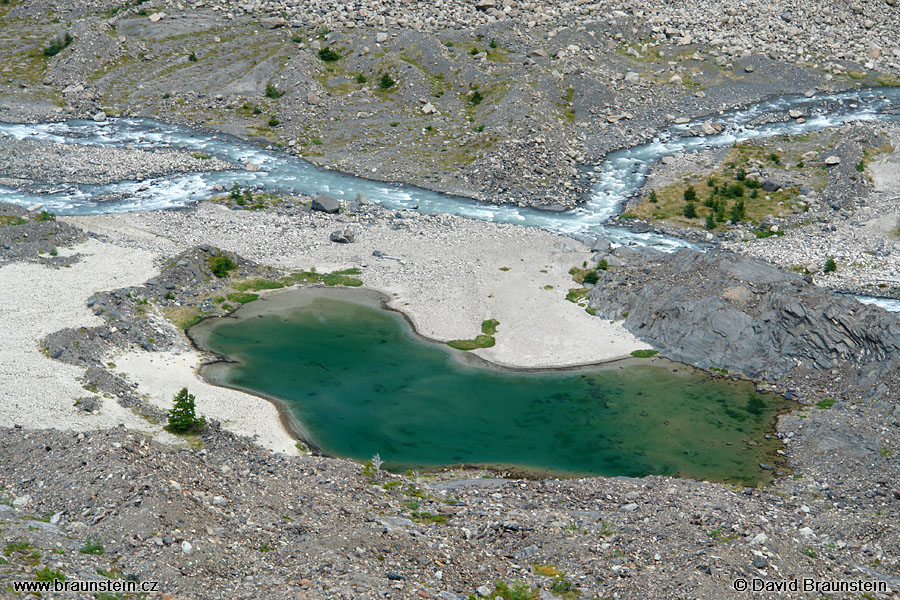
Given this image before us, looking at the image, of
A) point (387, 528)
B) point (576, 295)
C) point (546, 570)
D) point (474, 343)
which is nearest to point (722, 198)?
point (576, 295)

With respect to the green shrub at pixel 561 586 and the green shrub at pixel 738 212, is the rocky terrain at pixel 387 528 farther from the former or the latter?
the green shrub at pixel 738 212

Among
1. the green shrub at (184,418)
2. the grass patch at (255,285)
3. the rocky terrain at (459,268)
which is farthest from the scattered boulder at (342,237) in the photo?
the green shrub at (184,418)

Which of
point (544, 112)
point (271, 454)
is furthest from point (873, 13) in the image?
point (271, 454)

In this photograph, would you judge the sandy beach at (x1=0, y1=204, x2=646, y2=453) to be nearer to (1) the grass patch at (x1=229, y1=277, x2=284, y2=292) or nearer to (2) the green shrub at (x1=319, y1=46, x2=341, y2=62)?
(1) the grass patch at (x1=229, y1=277, x2=284, y2=292)

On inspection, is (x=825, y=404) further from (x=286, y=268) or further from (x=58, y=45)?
(x=58, y=45)

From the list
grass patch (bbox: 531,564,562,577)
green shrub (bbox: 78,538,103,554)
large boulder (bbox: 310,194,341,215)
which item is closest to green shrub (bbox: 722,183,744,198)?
large boulder (bbox: 310,194,341,215)

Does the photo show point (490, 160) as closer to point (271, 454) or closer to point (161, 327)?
point (161, 327)
